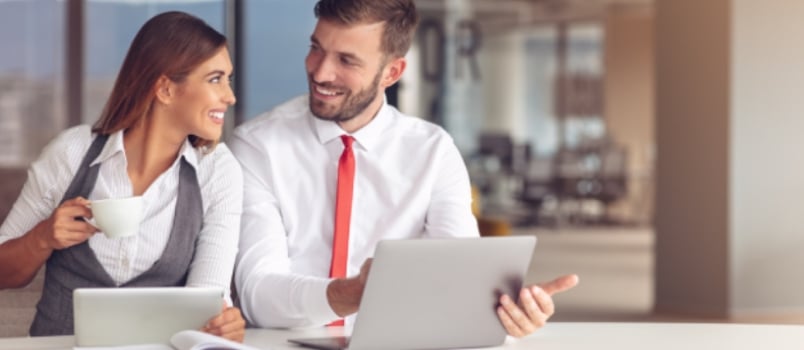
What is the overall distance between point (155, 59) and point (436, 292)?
2.81ft

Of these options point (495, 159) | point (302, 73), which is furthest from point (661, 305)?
point (495, 159)

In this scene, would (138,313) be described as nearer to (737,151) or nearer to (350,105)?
(350,105)

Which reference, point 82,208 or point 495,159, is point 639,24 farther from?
point 82,208

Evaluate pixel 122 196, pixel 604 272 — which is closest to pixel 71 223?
pixel 122 196

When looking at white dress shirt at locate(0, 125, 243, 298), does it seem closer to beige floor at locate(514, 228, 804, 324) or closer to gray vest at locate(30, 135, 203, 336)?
gray vest at locate(30, 135, 203, 336)

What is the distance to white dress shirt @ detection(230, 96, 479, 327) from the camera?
9.39 ft

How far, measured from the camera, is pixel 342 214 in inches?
111

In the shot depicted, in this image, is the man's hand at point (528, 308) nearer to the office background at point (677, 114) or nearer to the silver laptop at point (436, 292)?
the silver laptop at point (436, 292)

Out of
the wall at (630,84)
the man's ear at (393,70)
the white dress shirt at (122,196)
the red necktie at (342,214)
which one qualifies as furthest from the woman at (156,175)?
the wall at (630,84)

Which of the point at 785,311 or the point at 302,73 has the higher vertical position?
the point at 302,73

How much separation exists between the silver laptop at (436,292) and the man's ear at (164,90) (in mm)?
648

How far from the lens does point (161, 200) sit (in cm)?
264

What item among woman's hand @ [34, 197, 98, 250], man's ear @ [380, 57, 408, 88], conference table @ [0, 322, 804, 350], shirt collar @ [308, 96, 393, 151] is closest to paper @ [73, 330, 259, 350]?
conference table @ [0, 322, 804, 350]

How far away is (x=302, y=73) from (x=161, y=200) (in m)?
3.81
